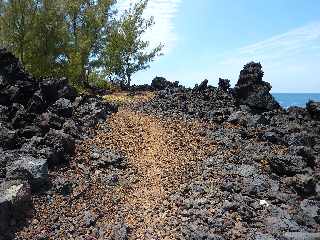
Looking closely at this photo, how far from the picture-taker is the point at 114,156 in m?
24.3

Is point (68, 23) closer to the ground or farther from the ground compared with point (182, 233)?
farther from the ground

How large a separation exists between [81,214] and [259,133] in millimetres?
14008

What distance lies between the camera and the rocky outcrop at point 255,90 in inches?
1396

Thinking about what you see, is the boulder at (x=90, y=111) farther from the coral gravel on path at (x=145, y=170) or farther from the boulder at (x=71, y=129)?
the boulder at (x=71, y=129)

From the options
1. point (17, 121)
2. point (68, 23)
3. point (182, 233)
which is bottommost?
point (182, 233)

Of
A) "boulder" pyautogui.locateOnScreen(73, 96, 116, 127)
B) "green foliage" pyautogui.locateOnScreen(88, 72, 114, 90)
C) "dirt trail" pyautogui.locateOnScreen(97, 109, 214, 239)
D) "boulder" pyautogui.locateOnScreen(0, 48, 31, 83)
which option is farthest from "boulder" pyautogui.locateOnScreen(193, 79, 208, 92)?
"boulder" pyautogui.locateOnScreen(0, 48, 31, 83)

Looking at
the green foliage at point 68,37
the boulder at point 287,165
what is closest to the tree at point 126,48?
the green foliage at point 68,37

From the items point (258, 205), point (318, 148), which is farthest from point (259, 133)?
point (258, 205)

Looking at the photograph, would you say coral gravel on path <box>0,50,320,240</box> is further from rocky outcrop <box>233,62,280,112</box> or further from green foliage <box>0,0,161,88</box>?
green foliage <box>0,0,161,88</box>

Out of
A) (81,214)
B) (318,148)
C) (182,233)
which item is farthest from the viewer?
(318,148)

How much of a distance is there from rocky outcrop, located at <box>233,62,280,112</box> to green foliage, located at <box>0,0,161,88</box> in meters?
16.5

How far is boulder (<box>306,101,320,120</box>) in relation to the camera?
119 feet

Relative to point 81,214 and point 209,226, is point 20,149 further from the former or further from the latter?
point 209,226

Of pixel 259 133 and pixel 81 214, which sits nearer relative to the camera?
pixel 81 214
